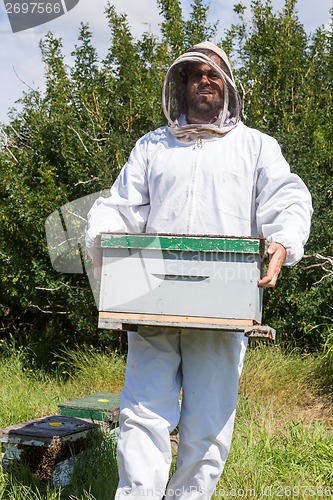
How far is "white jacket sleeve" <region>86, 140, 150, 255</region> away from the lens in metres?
3.08

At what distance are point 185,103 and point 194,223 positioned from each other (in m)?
0.58

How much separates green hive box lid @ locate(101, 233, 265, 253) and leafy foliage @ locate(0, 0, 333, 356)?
3.16 m

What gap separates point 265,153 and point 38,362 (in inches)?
170

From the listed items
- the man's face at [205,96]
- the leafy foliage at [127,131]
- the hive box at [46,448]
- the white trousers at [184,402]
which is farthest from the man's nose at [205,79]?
the leafy foliage at [127,131]

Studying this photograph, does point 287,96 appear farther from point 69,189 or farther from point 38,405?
point 38,405

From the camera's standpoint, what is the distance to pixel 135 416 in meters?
2.76

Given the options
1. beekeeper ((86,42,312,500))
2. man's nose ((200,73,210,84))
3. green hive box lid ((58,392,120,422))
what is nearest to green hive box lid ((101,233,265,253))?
beekeeper ((86,42,312,500))

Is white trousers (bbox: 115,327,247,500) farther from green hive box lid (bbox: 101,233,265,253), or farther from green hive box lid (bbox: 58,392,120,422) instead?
green hive box lid (bbox: 58,392,120,422)

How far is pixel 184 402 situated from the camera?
9.42 ft

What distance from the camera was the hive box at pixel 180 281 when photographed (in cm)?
263

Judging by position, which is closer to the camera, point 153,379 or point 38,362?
point 153,379

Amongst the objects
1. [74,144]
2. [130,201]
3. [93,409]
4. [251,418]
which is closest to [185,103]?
[130,201]

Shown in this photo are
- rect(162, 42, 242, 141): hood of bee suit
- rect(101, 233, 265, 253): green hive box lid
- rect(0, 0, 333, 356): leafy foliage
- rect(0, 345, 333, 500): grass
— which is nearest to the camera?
rect(101, 233, 265, 253): green hive box lid

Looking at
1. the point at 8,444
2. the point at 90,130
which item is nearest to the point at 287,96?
the point at 90,130
